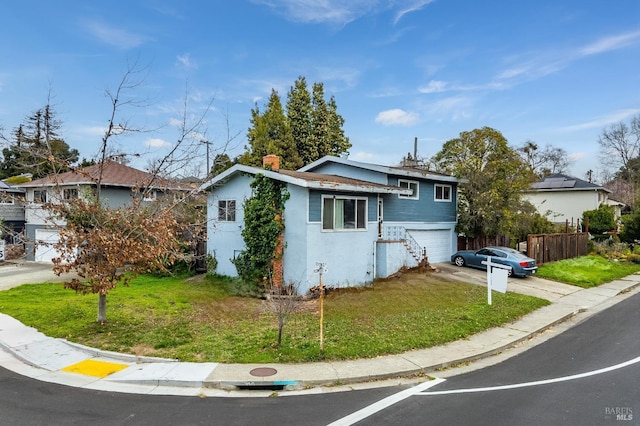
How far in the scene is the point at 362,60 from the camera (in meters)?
19.8

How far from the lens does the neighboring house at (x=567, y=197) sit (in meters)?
36.7

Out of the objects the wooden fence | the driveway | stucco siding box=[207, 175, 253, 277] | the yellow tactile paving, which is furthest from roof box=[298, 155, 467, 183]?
the yellow tactile paving

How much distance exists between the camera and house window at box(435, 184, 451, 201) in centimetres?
2203

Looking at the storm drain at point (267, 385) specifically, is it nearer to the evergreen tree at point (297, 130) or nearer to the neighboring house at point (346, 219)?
the neighboring house at point (346, 219)

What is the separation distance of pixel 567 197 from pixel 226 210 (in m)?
36.7

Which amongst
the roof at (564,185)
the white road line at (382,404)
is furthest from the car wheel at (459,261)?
the roof at (564,185)

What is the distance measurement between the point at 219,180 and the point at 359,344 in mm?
11689

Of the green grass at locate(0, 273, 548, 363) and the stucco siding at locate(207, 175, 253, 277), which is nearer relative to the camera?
the green grass at locate(0, 273, 548, 363)

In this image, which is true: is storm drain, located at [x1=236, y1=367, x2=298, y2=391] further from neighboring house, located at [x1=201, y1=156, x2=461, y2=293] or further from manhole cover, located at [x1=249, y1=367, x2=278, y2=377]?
neighboring house, located at [x1=201, y1=156, x2=461, y2=293]

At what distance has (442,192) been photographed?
2230 cm

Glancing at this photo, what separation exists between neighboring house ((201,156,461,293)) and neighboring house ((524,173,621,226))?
20777 millimetres

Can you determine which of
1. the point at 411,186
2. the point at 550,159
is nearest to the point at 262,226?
the point at 411,186

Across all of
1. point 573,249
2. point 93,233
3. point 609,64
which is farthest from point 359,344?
point 573,249

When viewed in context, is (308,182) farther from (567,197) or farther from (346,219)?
(567,197)
